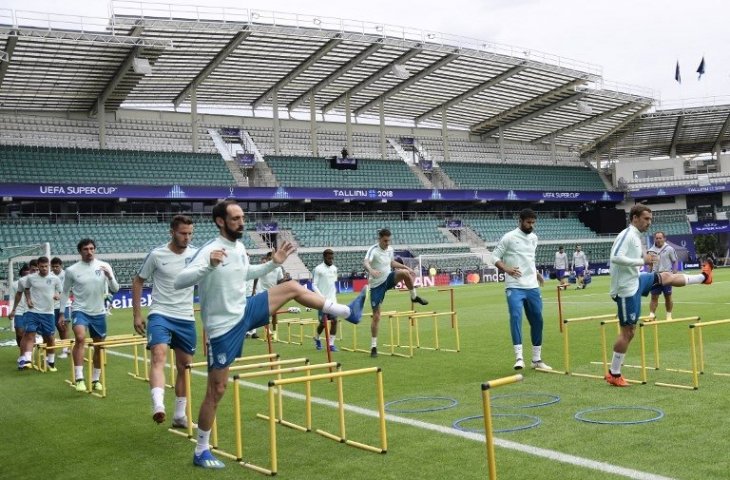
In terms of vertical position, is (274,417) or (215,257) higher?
(215,257)

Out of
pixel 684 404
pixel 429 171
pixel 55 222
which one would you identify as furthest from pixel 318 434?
pixel 429 171

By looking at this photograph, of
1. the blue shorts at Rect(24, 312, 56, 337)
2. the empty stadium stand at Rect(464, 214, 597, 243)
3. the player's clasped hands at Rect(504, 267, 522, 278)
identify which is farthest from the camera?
the empty stadium stand at Rect(464, 214, 597, 243)

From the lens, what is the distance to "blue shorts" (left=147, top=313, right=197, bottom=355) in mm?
7918

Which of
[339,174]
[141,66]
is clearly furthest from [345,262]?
[141,66]

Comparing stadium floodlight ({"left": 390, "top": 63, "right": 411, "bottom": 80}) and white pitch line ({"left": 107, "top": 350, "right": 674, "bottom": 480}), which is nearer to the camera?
white pitch line ({"left": 107, "top": 350, "right": 674, "bottom": 480})

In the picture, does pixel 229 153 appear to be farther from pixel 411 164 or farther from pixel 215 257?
pixel 215 257

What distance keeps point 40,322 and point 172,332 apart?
6954 mm

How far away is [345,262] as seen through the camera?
43.9 metres

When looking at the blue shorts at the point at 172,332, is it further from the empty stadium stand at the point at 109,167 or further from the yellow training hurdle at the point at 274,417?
the empty stadium stand at the point at 109,167

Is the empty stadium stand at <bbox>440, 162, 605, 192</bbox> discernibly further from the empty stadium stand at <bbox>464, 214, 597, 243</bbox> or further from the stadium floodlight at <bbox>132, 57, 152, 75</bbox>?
the stadium floodlight at <bbox>132, 57, 152, 75</bbox>

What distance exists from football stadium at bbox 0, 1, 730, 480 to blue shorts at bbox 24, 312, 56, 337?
3 cm

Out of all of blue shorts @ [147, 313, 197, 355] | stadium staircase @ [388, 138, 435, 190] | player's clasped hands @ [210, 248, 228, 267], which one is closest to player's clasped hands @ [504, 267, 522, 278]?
blue shorts @ [147, 313, 197, 355]

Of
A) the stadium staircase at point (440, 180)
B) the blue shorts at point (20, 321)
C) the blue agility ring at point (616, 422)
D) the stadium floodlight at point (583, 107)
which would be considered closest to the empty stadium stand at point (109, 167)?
the stadium staircase at point (440, 180)

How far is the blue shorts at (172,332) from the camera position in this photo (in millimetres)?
7918
